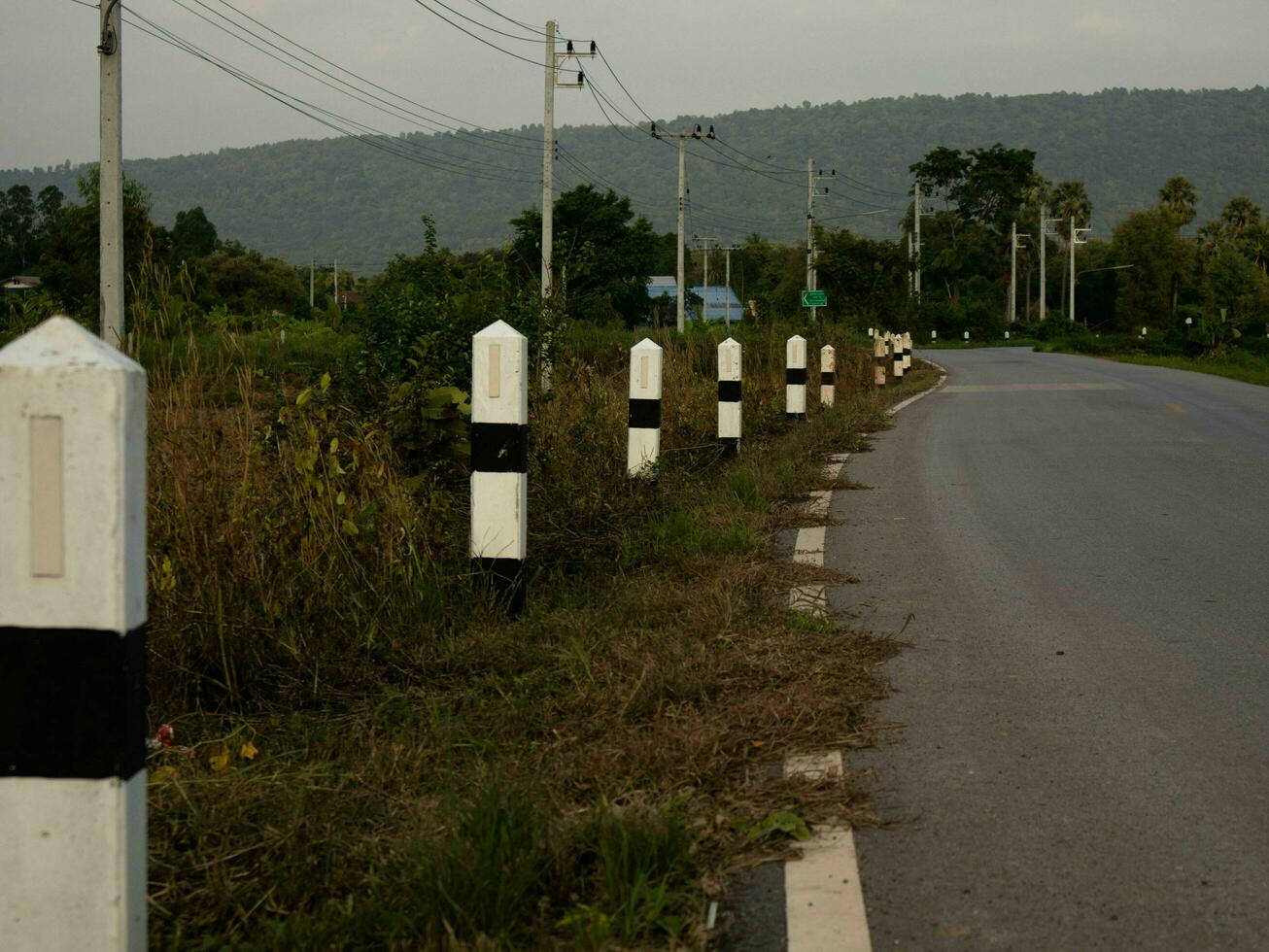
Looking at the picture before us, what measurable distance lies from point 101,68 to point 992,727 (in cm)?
1761

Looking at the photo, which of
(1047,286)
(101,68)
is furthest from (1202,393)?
(1047,286)

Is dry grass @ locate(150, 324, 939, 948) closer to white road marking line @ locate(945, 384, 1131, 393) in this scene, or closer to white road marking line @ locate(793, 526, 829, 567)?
white road marking line @ locate(793, 526, 829, 567)

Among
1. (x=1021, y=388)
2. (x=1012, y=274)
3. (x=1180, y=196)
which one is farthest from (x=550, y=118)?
(x=1180, y=196)

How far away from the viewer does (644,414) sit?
7.80 m

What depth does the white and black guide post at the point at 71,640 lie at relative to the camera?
1.93 meters

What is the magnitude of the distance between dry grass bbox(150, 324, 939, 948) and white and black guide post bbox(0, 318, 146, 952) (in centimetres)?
55

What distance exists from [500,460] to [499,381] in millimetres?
280

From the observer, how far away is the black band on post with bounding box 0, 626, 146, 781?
1.98 metres

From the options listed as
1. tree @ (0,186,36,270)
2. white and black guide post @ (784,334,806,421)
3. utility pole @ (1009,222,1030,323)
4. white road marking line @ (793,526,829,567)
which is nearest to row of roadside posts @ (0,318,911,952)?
white road marking line @ (793,526,829,567)

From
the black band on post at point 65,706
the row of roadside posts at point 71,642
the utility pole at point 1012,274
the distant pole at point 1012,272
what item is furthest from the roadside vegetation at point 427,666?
the utility pole at point 1012,274

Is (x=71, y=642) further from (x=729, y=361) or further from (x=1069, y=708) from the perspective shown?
(x=729, y=361)

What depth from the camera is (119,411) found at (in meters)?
1.94

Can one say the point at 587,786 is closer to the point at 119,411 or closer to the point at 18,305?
the point at 119,411

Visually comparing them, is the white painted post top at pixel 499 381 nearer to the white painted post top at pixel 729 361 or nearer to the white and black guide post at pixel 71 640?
the white and black guide post at pixel 71 640
